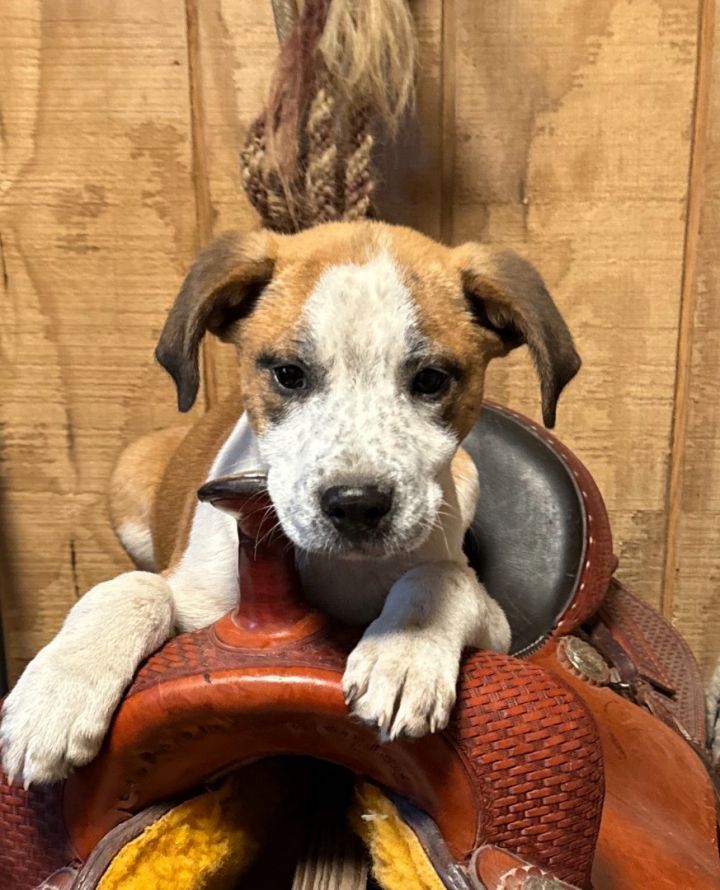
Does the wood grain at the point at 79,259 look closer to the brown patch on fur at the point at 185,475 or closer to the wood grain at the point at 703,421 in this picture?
the brown patch on fur at the point at 185,475

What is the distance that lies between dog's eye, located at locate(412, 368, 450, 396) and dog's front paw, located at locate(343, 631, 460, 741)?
1.16 feet

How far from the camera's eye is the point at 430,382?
1.12 m

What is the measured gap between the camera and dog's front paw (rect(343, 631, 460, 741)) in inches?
32.4

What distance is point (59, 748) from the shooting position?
84cm

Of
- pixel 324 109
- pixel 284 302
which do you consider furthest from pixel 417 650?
pixel 324 109

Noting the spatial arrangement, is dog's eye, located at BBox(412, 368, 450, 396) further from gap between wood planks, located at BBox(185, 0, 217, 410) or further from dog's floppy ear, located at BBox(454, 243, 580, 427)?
gap between wood planks, located at BBox(185, 0, 217, 410)

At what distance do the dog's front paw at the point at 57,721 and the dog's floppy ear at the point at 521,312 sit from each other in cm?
66

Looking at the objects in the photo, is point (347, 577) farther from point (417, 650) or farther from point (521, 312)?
point (521, 312)

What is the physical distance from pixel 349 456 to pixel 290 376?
19 cm

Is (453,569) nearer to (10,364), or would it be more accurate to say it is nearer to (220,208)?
(220,208)

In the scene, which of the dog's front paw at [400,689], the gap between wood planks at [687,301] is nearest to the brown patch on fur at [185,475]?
the dog's front paw at [400,689]

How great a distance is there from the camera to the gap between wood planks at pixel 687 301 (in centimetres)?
164

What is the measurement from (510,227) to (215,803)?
49.4 inches

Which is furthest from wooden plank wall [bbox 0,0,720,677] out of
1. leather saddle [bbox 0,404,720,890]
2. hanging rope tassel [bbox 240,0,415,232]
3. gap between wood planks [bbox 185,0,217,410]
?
leather saddle [bbox 0,404,720,890]
